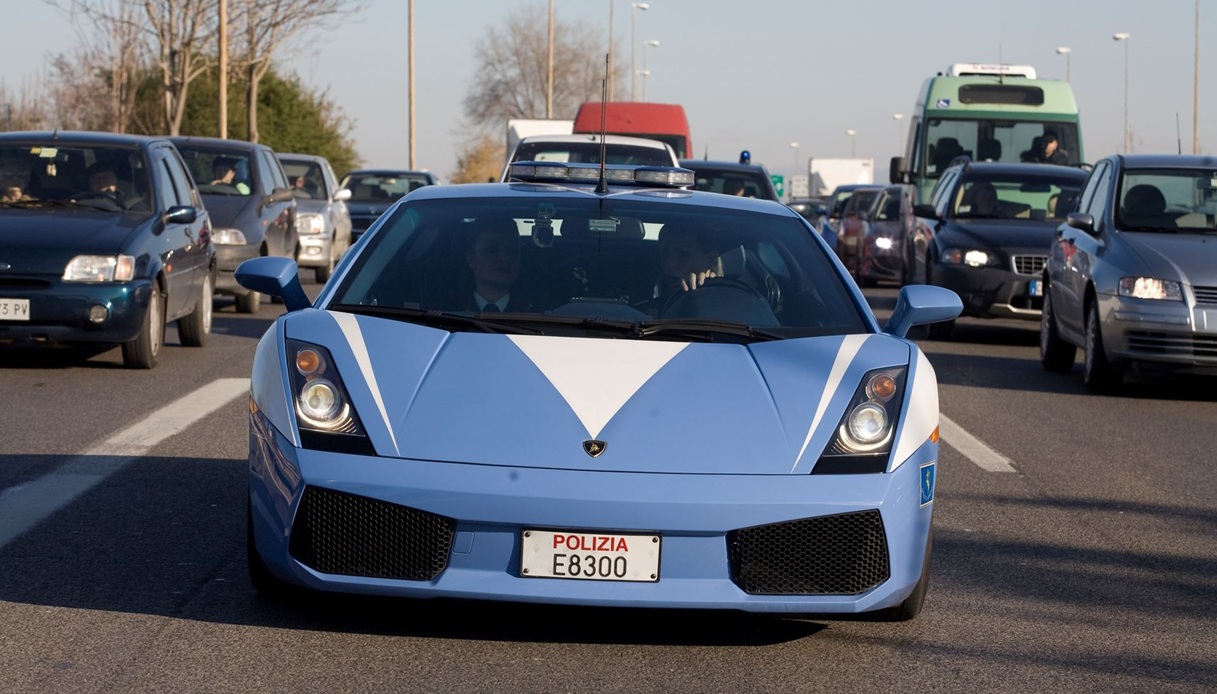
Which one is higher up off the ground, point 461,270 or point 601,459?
point 461,270

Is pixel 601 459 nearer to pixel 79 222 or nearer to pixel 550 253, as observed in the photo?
pixel 550 253

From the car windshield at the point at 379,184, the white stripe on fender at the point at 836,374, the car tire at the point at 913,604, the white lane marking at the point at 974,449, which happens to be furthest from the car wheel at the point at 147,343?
the car windshield at the point at 379,184

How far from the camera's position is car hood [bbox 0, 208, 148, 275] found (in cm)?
1234

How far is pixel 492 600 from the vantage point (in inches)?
193

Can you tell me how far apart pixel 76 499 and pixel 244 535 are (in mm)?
1147

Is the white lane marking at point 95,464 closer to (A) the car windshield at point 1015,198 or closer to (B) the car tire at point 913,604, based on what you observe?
(B) the car tire at point 913,604

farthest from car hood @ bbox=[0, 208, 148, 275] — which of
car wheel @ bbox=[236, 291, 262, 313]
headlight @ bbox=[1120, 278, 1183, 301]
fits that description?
headlight @ bbox=[1120, 278, 1183, 301]

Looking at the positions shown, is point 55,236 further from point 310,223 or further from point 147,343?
point 310,223

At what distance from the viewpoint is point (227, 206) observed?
1850 centimetres

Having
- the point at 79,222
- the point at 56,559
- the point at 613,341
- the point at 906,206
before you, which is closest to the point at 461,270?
the point at 613,341

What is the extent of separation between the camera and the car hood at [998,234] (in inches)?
672

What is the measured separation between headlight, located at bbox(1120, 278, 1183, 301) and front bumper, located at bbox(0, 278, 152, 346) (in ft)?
22.0

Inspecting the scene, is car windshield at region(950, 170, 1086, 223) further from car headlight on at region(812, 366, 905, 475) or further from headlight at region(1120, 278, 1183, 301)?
car headlight on at region(812, 366, 905, 475)

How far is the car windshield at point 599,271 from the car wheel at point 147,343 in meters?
6.64
